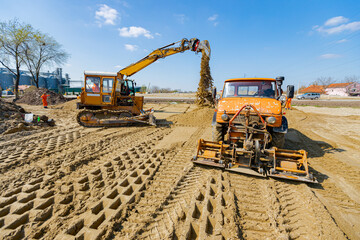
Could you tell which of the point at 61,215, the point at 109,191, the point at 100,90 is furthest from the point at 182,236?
the point at 100,90

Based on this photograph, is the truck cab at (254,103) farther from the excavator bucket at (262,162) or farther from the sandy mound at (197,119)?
the sandy mound at (197,119)

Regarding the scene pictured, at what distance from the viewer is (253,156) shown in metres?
3.87

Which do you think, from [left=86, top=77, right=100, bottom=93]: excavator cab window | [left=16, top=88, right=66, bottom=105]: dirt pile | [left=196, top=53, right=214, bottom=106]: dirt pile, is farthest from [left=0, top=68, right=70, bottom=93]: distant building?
[left=86, top=77, right=100, bottom=93]: excavator cab window

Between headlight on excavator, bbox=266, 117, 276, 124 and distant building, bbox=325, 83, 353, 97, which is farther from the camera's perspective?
distant building, bbox=325, 83, 353, 97

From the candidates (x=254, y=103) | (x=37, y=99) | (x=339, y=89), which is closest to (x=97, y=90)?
(x=254, y=103)

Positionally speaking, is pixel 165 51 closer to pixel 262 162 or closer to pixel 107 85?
pixel 107 85

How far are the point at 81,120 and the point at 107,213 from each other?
22.8 feet

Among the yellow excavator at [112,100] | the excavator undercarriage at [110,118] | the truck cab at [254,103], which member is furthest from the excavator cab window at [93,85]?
the truck cab at [254,103]

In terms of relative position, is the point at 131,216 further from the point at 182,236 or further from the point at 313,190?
the point at 313,190

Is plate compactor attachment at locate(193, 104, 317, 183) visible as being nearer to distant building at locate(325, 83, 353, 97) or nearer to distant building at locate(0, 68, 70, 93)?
distant building at locate(0, 68, 70, 93)

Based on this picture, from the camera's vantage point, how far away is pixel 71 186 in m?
3.25

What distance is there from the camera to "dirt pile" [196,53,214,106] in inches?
551

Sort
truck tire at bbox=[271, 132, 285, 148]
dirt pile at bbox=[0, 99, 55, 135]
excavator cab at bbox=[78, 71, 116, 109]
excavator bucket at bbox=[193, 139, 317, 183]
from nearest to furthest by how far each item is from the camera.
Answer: excavator bucket at bbox=[193, 139, 317, 183] → truck tire at bbox=[271, 132, 285, 148] → dirt pile at bbox=[0, 99, 55, 135] → excavator cab at bbox=[78, 71, 116, 109]

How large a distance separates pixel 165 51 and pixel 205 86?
5.34 m
